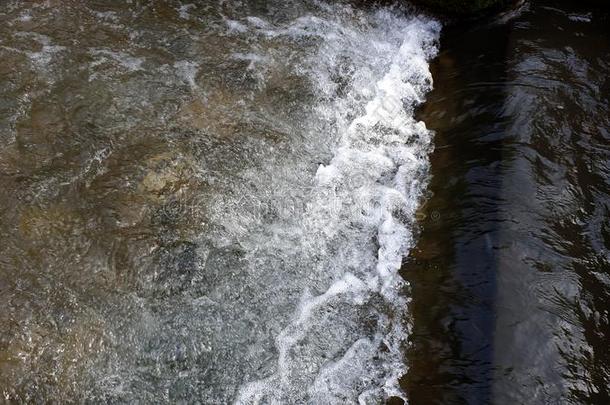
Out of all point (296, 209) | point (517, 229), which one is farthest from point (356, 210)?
point (517, 229)

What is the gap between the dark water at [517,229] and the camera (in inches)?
122

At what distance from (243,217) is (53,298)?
1.42 metres

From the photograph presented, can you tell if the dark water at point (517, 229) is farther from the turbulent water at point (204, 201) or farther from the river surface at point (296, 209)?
the turbulent water at point (204, 201)

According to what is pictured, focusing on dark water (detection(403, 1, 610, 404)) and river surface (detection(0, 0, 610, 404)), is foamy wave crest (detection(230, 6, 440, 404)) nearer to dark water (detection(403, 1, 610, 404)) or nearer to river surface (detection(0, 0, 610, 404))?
river surface (detection(0, 0, 610, 404))

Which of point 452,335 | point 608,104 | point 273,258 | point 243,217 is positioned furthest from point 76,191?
point 608,104

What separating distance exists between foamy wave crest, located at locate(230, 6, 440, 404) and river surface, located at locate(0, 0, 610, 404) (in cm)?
2

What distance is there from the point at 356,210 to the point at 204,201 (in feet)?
3.96

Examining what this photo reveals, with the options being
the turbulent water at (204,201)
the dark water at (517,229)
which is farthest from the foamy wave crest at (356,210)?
the dark water at (517,229)

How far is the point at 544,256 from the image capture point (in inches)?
139

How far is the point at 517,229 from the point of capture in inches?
145

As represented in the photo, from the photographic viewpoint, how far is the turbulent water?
3230 mm

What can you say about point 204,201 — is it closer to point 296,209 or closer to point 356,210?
point 296,209

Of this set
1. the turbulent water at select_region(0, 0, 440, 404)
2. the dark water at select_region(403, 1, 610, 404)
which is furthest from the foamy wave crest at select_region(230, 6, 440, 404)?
the dark water at select_region(403, 1, 610, 404)

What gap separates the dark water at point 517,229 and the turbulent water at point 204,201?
0.26m
